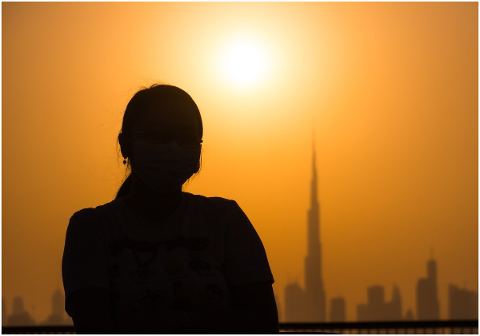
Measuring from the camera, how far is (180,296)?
1.47m

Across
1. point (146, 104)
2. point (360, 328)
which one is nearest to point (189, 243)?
point (146, 104)

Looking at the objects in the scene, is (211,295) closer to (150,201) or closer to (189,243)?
(189,243)

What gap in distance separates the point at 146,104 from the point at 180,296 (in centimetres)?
62

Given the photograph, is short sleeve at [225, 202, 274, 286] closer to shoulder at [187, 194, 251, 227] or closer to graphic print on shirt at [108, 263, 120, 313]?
shoulder at [187, 194, 251, 227]

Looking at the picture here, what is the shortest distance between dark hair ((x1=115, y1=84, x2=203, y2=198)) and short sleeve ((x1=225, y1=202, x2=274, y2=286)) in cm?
34

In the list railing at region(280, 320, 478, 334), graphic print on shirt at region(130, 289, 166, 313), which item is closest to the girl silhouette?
graphic print on shirt at region(130, 289, 166, 313)

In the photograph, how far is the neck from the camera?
158 cm

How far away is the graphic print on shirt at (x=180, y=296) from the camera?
4.82 ft

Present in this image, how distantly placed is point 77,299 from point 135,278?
0.18 meters

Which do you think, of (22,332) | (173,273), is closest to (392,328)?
(22,332)

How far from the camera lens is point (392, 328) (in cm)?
454

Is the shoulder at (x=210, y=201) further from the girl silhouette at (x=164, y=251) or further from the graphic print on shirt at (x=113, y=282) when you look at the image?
the graphic print on shirt at (x=113, y=282)

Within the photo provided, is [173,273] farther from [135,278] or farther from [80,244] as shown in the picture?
[80,244]

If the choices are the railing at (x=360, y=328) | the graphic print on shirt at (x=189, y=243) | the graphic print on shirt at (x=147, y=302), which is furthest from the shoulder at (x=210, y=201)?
the railing at (x=360, y=328)
